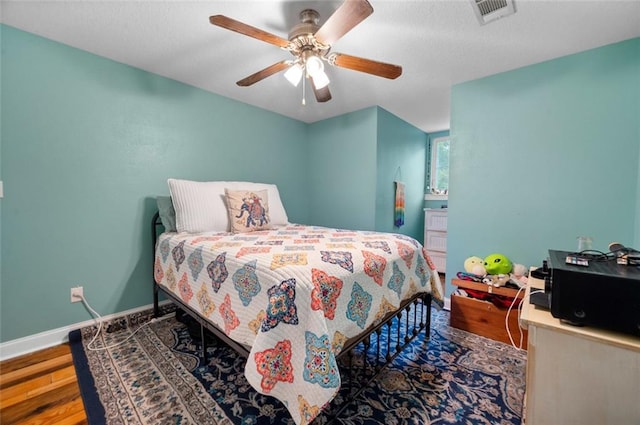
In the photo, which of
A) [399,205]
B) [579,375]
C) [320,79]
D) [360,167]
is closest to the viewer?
[579,375]

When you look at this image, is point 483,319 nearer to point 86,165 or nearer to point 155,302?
point 155,302

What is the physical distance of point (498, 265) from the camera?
2.25 metres

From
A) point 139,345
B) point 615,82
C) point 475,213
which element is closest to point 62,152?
point 139,345

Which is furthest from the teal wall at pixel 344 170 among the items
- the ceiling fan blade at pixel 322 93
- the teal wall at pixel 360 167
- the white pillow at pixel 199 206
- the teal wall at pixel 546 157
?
the white pillow at pixel 199 206

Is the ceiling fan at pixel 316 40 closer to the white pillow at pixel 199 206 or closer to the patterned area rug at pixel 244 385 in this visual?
the white pillow at pixel 199 206

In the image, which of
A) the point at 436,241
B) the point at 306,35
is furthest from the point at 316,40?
the point at 436,241

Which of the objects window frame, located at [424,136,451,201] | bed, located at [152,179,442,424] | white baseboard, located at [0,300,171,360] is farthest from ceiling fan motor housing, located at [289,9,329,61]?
window frame, located at [424,136,451,201]

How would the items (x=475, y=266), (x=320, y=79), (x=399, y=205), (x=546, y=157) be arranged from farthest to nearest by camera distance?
(x=399, y=205)
(x=475, y=266)
(x=546, y=157)
(x=320, y=79)

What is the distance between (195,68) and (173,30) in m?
0.53

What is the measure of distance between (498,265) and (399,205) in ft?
5.38

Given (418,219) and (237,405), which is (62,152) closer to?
(237,405)

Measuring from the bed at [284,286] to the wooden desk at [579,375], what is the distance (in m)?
0.69

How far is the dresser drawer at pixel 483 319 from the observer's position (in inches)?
78.8

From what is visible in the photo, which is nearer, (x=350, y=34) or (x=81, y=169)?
(x=350, y=34)
